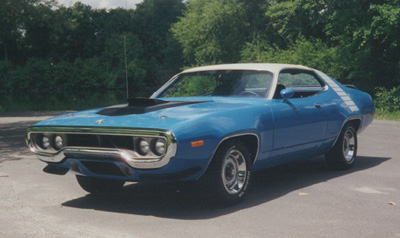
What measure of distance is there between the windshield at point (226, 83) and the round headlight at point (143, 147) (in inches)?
72.0

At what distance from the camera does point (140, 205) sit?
5.79 metres

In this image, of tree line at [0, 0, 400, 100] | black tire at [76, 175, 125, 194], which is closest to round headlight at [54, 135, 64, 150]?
black tire at [76, 175, 125, 194]

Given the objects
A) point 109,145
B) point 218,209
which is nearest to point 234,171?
point 218,209

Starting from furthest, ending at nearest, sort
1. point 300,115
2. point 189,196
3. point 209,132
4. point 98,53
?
point 98,53, point 300,115, point 189,196, point 209,132

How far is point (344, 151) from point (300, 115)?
5.23 ft

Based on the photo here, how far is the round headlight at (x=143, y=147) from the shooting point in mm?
→ 5082

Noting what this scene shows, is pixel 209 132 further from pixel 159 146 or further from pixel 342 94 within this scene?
pixel 342 94

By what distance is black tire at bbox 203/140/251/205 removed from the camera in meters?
5.34

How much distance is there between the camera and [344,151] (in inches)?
307

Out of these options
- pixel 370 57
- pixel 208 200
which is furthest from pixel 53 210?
pixel 370 57

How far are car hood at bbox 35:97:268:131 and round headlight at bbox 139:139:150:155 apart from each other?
153mm

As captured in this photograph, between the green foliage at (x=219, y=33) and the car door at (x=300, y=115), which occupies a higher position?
the green foliage at (x=219, y=33)

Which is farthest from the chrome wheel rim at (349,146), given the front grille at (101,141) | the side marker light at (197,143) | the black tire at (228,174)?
the front grille at (101,141)

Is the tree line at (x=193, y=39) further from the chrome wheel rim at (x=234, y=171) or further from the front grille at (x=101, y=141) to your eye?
the chrome wheel rim at (x=234, y=171)
